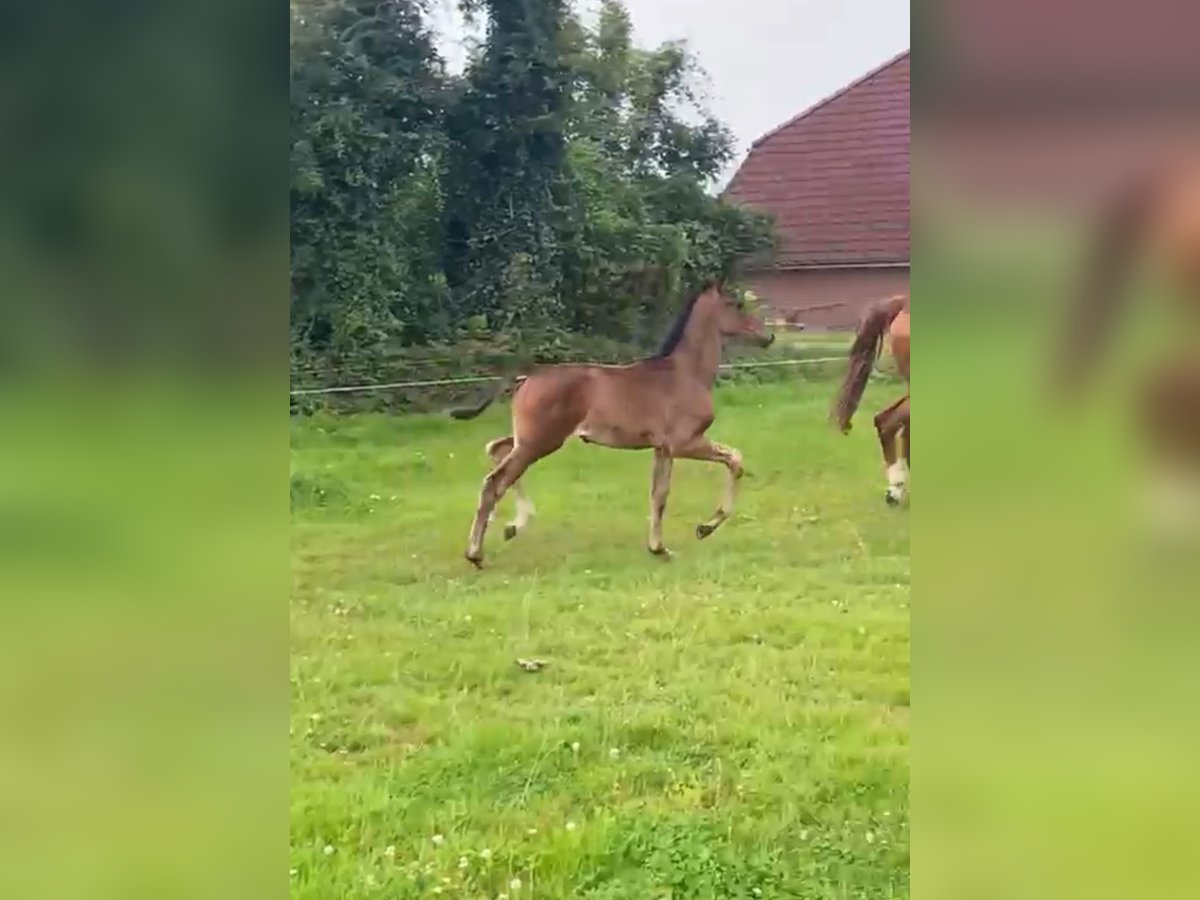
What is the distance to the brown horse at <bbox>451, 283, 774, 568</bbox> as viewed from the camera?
208 cm

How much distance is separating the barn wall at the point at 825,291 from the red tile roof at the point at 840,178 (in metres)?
0.02

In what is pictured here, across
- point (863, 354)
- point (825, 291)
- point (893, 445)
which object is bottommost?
point (893, 445)

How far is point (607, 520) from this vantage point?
2119mm

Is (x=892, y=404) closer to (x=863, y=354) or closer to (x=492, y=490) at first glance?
(x=863, y=354)

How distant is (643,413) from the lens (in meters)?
2.11

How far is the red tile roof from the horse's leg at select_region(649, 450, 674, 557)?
39cm
